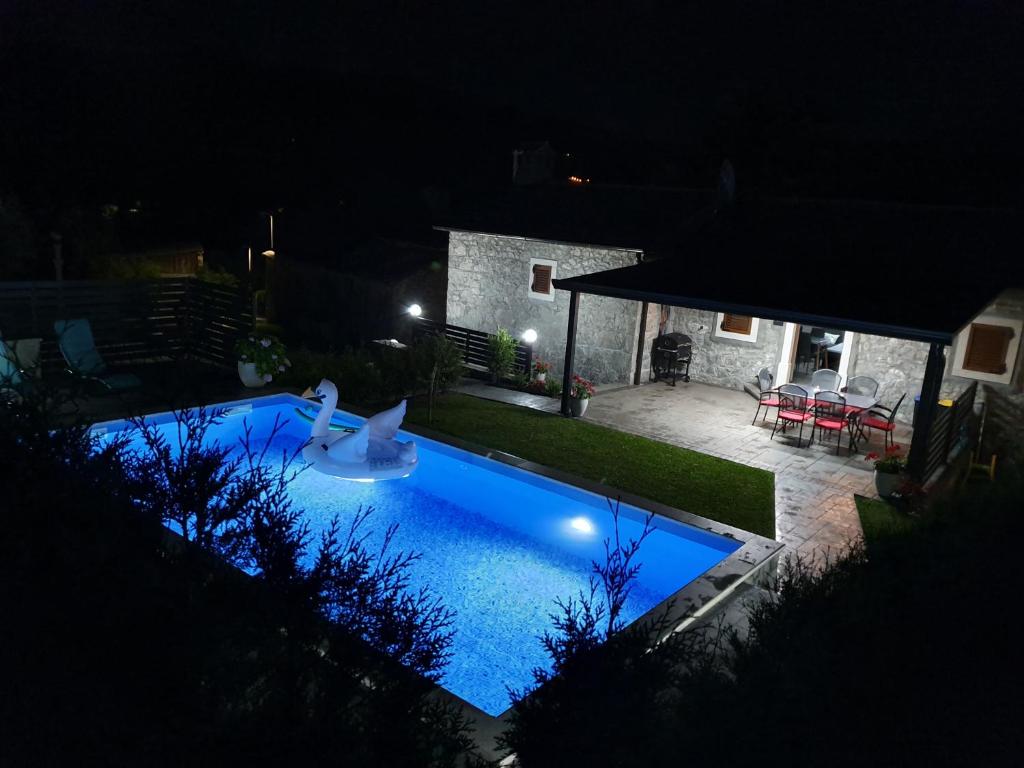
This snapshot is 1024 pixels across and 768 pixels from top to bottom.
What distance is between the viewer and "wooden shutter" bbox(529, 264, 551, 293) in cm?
1752

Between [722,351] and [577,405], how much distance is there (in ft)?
15.2

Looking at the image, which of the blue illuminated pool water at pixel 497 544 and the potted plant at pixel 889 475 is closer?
the blue illuminated pool water at pixel 497 544

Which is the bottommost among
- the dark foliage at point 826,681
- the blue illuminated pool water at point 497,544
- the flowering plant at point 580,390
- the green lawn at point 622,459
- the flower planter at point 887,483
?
the blue illuminated pool water at point 497,544

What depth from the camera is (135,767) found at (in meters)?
3.63

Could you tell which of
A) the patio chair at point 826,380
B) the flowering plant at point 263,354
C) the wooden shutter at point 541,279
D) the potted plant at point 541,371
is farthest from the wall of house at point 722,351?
the flowering plant at point 263,354

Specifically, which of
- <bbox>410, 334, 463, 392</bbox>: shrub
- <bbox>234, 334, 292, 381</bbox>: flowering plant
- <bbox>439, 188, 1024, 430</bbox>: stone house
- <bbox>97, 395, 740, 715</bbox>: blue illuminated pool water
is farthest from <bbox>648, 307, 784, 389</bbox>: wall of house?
<bbox>234, 334, 292, 381</bbox>: flowering plant

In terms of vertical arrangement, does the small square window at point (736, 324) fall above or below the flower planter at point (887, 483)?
above

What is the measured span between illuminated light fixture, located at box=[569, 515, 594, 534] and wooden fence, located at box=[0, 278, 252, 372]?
27.5 ft

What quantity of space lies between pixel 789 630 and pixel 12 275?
2265 centimetres

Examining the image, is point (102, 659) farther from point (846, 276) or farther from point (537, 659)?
point (846, 276)

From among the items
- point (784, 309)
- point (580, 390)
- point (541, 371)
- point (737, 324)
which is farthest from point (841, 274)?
point (541, 371)

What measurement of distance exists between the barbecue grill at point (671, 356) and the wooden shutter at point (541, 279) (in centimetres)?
275

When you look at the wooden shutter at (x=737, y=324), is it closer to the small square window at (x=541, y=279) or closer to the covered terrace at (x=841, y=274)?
the covered terrace at (x=841, y=274)

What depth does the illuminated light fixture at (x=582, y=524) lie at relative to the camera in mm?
9523
